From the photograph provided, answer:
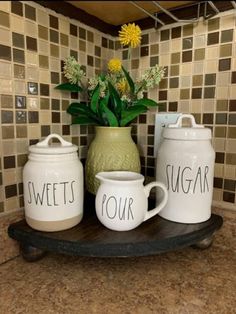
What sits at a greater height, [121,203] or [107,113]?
[107,113]

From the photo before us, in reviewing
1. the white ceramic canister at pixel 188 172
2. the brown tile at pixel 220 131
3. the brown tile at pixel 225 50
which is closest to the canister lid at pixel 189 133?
the white ceramic canister at pixel 188 172

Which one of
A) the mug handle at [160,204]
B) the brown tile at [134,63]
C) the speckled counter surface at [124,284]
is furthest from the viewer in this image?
the brown tile at [134,63]

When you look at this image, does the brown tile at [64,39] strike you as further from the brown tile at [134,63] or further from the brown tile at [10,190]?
the brown tile at [10,190]

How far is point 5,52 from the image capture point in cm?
53

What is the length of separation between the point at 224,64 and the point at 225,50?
32mm

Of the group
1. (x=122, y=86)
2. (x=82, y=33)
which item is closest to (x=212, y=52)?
(x=122, y=86)

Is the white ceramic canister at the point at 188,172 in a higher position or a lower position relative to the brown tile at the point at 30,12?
lower

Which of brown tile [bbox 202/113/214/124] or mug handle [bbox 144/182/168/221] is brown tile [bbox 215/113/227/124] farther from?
mug handle [bbox 144/182/168/221]

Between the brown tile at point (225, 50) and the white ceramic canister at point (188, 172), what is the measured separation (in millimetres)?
200

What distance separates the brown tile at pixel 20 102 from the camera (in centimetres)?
56

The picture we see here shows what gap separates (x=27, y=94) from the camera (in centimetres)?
58

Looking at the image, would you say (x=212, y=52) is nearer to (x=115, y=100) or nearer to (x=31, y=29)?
(x=115, y=100)

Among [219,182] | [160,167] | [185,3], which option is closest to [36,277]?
[160,167]

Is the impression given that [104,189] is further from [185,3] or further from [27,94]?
[185,3]
